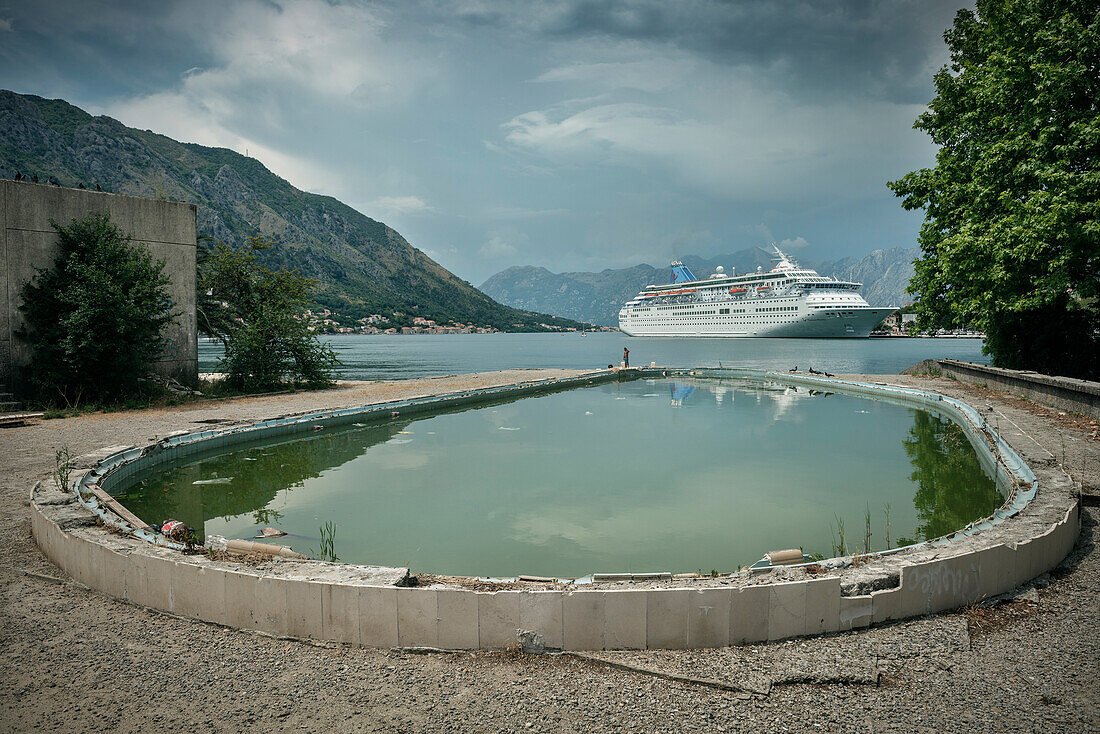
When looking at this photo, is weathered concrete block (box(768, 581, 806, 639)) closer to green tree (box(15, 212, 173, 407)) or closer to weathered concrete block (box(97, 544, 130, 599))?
weathered concrete block (box(97, 544, 130, 599))

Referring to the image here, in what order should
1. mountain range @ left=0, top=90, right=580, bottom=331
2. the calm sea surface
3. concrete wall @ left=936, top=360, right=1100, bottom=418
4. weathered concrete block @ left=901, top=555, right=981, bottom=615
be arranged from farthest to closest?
mountain range @ left=0, top=90, right=580, bottom=331, the calm sea surface, concrete wall @ left=936, top=360, right=1100, bottom=418, weathered concrete block @ left=901, top=555, right=981, bottom=615

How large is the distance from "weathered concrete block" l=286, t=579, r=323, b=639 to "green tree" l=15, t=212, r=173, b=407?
12.3 meters

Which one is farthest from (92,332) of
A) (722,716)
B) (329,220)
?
(329,220)

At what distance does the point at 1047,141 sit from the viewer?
14305 millimetres

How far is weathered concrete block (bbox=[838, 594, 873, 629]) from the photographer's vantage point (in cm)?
387

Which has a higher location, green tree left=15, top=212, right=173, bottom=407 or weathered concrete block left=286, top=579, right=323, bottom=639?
green tree left=15, top=212, right=173, bottom=407

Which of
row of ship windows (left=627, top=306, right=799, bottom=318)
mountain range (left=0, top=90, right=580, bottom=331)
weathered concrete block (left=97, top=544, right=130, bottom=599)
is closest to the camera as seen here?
weathered concrete block (left=97, top=544, right=130, bottom=599)

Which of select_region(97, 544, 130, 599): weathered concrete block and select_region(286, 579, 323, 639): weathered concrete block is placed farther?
select_region(97, 544, 130, 599): weathered concrete block

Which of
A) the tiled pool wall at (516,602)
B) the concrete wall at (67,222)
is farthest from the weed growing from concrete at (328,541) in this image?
the concrete wall at (67,222)

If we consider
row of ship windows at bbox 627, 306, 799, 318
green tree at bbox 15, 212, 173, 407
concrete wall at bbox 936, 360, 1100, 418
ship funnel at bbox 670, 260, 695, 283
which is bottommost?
concrete wall at bbox 936, 360, 1100, 418

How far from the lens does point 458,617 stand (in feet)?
12.0

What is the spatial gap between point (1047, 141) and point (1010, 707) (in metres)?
16.7

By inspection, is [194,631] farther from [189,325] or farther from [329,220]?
[329,220]

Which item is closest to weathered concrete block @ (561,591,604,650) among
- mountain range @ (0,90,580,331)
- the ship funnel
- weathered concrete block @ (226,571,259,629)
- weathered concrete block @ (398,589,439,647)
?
weathered concrete block @ (398,589,439,647)
